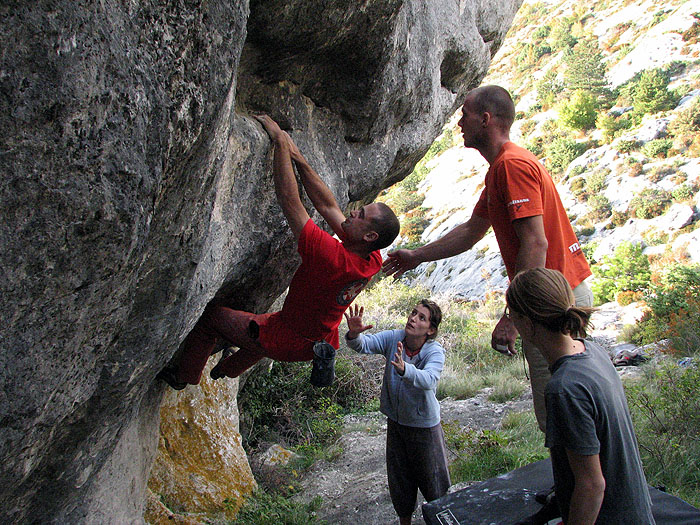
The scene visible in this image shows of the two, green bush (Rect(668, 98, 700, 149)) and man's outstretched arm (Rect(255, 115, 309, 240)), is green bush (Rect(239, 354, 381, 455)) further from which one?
green bush (Rect(668, 98, 700, 149))

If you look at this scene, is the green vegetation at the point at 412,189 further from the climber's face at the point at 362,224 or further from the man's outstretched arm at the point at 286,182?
the climber's face at the point at 362,224

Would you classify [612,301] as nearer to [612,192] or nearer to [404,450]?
[612,192]

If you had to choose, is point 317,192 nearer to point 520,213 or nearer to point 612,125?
point 520,213

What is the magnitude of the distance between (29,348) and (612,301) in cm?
1804

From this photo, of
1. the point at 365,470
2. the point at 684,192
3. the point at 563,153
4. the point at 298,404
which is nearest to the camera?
the point at 365,470

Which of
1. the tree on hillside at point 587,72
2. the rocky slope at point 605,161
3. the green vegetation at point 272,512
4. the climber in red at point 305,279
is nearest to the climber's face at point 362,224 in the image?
the climber in red at point 305,279

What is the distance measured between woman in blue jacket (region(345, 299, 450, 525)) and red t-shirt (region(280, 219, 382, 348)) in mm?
264

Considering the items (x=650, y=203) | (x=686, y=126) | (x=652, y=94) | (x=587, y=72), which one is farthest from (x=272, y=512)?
(x=587, y=72)

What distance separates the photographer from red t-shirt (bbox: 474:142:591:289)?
290 centimetres

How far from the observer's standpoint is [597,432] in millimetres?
1894

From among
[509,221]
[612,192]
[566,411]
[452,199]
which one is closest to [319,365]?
[509,221]

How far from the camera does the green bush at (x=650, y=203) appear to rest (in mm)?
21812

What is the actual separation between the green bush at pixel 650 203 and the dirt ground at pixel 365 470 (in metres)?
16.3

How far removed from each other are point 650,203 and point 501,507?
22365 millimetres
